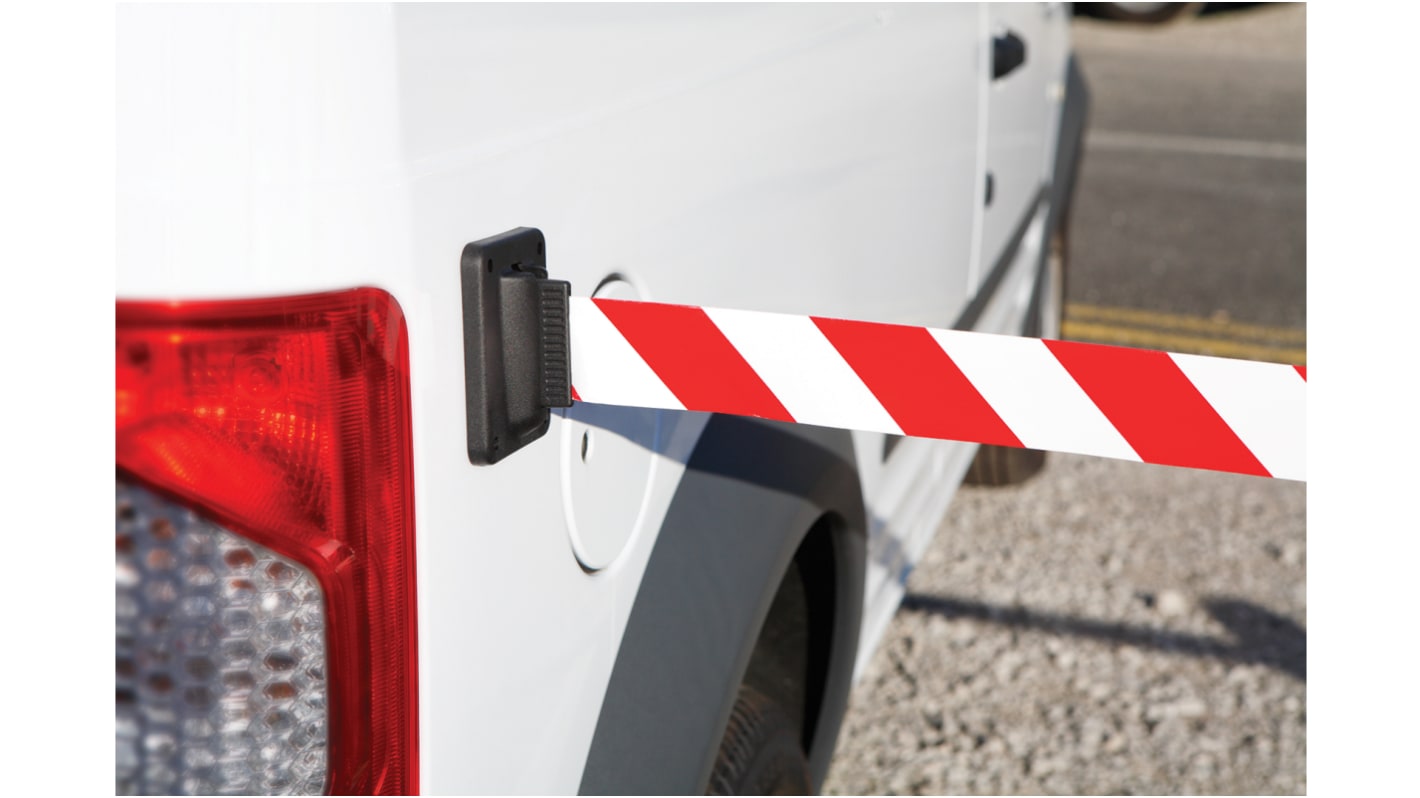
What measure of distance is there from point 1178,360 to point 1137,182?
24.1 ft

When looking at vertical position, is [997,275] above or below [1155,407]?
below

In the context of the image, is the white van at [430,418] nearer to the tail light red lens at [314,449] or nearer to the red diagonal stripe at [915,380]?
the tail light red lens at [314,449]

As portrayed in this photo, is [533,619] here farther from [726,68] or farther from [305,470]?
[726,68]

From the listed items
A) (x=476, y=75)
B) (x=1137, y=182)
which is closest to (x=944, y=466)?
(x=476, y=75)

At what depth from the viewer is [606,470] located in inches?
51.5

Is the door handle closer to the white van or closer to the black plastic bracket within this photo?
the white van

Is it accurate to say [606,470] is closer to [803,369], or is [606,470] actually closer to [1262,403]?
[803,369]

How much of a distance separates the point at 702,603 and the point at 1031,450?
245 cm

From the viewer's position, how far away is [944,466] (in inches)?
106

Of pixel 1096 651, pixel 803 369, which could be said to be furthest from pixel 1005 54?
pixel 803 369

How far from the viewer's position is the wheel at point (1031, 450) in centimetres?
371

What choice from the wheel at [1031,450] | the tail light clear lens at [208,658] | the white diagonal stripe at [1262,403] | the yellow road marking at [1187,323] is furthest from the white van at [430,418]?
the yellow road marking at [1187,323]

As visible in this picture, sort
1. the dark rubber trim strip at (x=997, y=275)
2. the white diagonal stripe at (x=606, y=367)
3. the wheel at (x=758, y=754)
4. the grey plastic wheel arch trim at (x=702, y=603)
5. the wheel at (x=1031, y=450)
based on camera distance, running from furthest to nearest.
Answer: the wheel at (x=1031, y=450)
the dark rubber trim strip at (x=997, y=275)
the wheel at (x=758, y=754)
the grey plastic wheel arch trim at (x=702, y=603)
the white diagonal stripe at (x=606, y=367)

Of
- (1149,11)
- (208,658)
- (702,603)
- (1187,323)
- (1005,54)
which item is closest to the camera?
(208,658)
